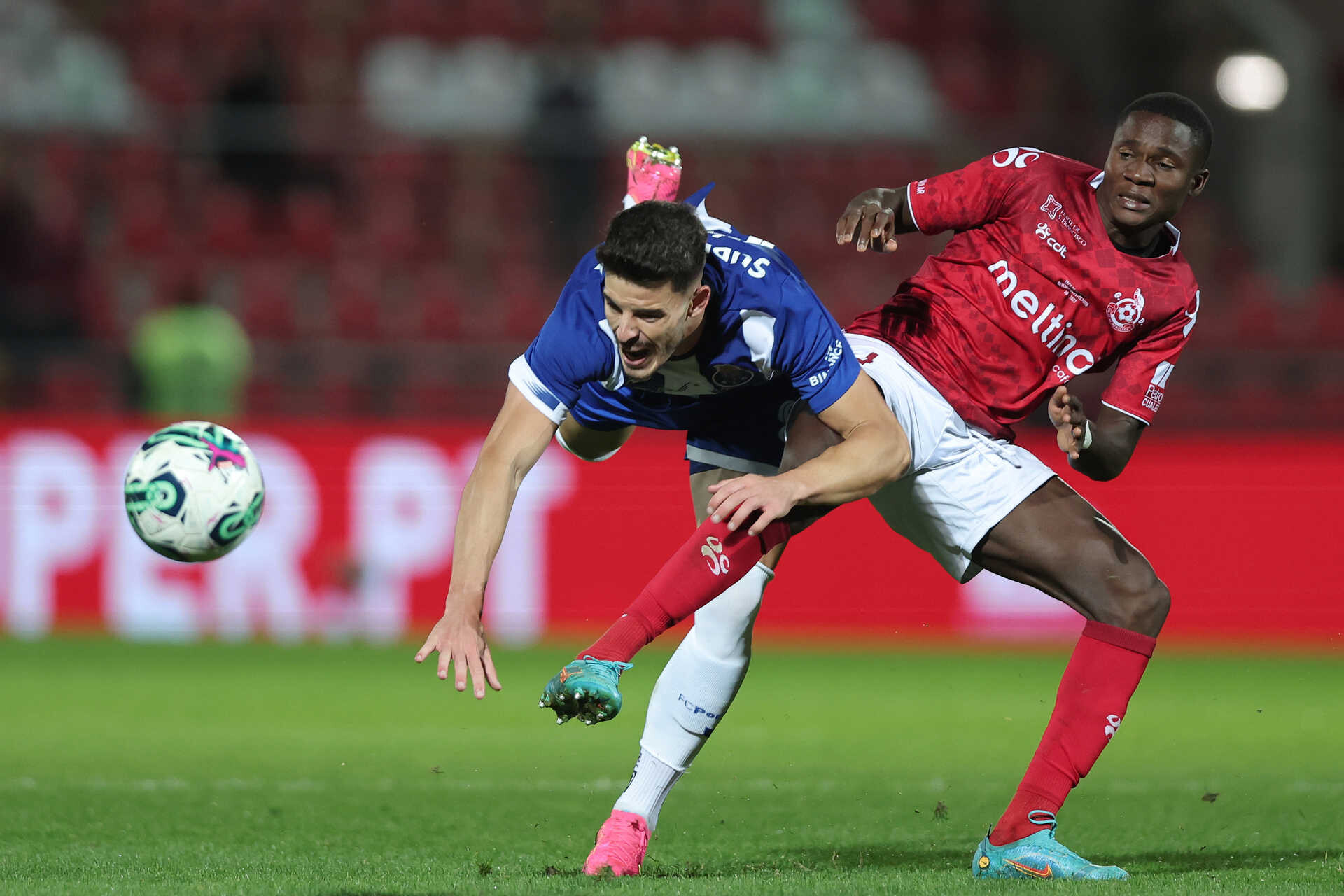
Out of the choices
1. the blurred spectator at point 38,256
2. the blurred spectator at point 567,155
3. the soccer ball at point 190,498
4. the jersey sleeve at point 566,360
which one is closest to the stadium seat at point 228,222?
the blurred spectator at point 38,256

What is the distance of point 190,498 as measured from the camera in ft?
16.7

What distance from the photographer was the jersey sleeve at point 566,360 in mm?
4344

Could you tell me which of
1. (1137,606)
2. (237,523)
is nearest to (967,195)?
(1137,606)

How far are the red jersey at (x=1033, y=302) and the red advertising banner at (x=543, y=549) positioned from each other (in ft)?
18.3

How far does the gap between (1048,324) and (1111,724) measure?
3.75 feet

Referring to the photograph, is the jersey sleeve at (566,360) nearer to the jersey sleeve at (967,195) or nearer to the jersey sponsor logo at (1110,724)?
the jersey sleeve at (967,195)

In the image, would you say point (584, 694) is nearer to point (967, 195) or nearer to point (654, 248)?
point (654, 248)

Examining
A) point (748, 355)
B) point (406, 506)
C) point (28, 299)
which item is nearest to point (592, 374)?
point (748, 355)

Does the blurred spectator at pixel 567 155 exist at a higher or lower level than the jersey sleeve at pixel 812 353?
lower

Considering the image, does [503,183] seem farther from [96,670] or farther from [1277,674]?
[1277,674]

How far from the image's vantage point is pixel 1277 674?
32.6ft

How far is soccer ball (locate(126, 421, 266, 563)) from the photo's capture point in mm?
5082

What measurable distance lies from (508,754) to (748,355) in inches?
115

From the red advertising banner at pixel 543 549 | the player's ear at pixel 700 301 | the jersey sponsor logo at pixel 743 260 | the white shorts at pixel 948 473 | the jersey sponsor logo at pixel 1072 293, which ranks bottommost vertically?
the red advertising banner at pixel 543 549
